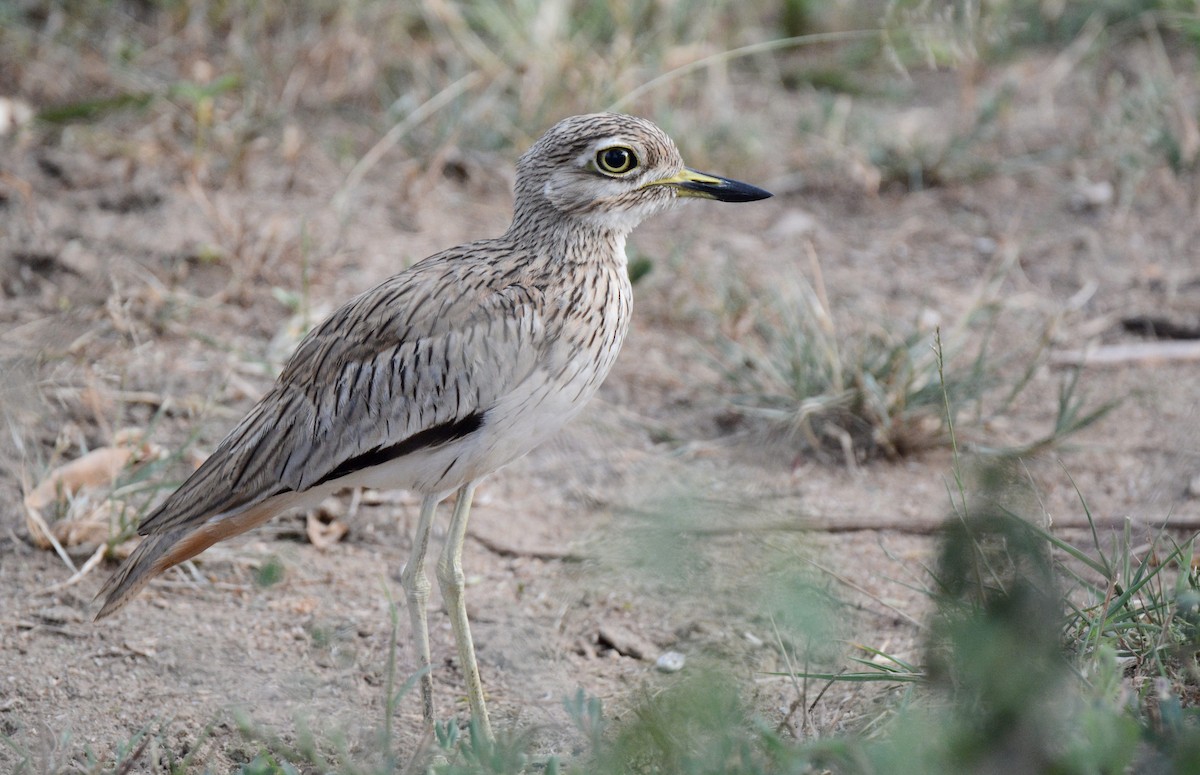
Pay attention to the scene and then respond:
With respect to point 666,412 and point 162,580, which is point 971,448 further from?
point 162,580

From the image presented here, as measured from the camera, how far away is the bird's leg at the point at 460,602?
9.95 feet

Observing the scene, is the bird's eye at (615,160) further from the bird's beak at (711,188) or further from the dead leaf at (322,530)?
the dead leaf at (322,530)

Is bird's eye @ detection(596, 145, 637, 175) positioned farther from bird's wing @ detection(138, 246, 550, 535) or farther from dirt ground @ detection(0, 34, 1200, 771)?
dirt ground @ detection(0, 34, 1200, 771)

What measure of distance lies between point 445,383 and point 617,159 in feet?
2.33

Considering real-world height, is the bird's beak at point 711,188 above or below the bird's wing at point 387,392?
above

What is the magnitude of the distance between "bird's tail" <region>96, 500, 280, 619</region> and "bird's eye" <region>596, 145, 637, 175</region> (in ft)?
3.65

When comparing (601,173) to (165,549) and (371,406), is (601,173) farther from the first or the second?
(165,549)

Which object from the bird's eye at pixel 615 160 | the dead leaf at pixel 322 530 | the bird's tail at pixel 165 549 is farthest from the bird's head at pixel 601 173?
the dead leaf at pixel 322 530

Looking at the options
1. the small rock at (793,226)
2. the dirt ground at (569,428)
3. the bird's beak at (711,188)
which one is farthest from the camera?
the small rock at (793,226)

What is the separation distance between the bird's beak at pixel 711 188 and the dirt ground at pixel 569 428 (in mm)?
775

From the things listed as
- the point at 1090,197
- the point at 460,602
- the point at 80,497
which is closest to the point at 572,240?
the point at 460,602

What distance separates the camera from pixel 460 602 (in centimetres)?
315

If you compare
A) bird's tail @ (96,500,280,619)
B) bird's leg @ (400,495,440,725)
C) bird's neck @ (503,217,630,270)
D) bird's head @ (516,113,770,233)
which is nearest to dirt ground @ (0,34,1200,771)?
bird's leg @ (400,495,440,725)

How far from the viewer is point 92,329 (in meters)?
4.16
